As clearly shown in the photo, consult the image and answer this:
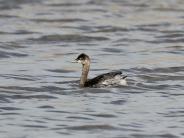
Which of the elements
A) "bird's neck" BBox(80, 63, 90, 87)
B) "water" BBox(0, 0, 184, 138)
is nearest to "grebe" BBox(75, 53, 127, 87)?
"bird's neck" BBox(80, 63, 90, 87)

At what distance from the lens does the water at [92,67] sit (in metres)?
14.0

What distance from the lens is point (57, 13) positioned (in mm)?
27406

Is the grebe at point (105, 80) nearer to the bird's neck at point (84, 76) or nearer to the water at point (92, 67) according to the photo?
the bird's neck at point (84, 76)

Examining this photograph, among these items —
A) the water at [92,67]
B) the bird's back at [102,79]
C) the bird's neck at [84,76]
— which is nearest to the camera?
the water at [92,67]

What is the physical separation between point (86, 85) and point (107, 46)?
214 inches

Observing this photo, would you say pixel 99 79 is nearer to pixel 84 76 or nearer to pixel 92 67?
pixel 84 76

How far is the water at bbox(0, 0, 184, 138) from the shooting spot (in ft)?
46.0

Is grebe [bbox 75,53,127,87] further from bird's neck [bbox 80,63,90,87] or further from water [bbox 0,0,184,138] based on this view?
water [bbox 0,0,184,138]

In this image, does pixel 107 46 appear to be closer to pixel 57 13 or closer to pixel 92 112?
pixel 57 13

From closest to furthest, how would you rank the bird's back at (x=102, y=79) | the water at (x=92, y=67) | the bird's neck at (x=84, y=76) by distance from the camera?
1. the water at (x=92, y=67)
2. the bird's back at (x=102, y=79)
3. the bird's neck at (x=84, y=76)

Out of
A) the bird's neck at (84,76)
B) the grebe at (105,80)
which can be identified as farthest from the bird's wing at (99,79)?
the bird's neck at (84,76)

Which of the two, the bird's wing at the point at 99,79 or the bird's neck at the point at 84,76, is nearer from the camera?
the bird's wing at the point at 99,79

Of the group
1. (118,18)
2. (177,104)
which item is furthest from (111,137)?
(118,18)

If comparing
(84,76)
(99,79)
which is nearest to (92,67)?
(84,76)
